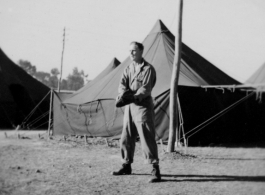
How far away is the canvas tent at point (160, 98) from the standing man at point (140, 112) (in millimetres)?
4128

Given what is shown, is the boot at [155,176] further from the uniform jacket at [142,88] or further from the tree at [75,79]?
the tree at [75,79]

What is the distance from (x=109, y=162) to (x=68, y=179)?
1528 mm

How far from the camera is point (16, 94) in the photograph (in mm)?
13906

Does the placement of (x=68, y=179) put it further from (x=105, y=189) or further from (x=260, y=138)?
(x=260, y=138)

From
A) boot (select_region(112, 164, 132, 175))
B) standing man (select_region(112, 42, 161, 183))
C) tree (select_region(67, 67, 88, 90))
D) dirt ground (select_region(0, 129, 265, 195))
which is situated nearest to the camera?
dirt ground (select_region(0, 129, 265, 195))

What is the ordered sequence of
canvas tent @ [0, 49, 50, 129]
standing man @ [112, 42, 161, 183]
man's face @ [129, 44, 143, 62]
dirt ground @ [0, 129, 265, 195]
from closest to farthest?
1. dirt ground @ [0, 129, 265, 195]
2. standing man @ [112, 42, 161, 183]
3. man's face @ [129, 44, 143, 62]
4. canvas tent @ [0, 49, 50, 129]

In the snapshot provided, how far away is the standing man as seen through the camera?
375 centimetres

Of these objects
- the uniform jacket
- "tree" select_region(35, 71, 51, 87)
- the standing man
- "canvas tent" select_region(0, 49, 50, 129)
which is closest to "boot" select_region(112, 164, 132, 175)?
the standing man

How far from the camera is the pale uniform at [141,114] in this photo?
12.3 feet

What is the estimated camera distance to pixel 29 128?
1384cm

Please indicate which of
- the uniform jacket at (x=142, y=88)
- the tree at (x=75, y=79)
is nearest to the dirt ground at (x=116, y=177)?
the uniform jacket at (x=142, y=88)

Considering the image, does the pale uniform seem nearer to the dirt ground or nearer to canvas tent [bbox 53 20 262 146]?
the dirt ground

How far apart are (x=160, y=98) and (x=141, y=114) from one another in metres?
4.38

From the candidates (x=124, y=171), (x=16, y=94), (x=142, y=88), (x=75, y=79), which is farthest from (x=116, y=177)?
(x=75, y=79)
